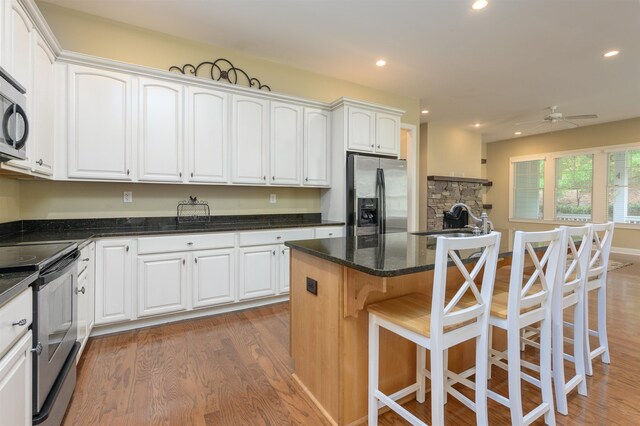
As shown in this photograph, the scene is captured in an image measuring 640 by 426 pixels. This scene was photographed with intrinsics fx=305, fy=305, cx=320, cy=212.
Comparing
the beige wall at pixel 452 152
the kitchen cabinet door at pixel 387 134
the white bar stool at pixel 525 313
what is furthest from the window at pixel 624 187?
the white bar stool at pixel 525 313

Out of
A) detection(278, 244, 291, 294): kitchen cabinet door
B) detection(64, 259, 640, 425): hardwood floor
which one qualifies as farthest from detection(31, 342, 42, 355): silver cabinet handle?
detection(278, 244, 291, 294): kitchen cabinet door

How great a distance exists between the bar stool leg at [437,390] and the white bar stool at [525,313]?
1.47 ft

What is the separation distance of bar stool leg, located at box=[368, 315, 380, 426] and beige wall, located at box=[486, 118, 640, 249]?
7.90m

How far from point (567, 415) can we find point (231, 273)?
2738 mm

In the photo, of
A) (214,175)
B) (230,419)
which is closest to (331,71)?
(214,175)

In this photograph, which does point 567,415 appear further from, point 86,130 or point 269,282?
point 86,130

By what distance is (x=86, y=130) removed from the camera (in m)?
2.69

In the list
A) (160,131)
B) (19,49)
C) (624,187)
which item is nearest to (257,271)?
(160,131)

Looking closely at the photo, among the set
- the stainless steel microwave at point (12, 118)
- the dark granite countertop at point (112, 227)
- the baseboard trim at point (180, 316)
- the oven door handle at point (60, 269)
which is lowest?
the baseboard trim at point (180, 316)

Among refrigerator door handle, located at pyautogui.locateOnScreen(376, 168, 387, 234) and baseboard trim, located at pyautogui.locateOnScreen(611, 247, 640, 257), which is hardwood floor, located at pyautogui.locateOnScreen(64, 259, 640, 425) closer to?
refrigerator door handle, located at pyautogui.locateOnScreen(376, 168, 387, 234)

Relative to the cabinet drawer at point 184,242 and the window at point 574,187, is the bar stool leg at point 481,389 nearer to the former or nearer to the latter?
the cabinet drawer at point 184,242

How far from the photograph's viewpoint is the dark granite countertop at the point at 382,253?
4.37 ft

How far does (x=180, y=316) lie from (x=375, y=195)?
103 inches

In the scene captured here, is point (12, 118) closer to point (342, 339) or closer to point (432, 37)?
point (342, 339)
